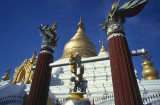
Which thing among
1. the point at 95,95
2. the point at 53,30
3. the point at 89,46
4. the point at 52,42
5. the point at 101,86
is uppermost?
the point at 89,46

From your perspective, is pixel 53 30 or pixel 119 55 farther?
pixel 53 30

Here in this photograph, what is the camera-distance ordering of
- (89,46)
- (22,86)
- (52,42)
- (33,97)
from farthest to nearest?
1. (89,46)
2. (22,86)
3. (52,42)
4. (33,97)

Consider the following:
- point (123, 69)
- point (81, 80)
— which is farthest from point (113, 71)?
point (81, 80)

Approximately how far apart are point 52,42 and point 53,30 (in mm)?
615

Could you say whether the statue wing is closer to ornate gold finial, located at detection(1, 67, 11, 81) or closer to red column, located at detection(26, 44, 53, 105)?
red column, located at detection(26, 44, 53, 105)

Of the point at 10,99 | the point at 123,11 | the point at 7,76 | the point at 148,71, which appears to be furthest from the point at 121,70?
the point at 7,76

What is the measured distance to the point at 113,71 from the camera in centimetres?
340

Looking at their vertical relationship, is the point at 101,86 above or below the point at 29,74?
below

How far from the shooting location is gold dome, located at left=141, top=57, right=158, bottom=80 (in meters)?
16.6

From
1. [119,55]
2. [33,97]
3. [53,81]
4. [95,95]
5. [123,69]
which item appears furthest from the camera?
[53,81]

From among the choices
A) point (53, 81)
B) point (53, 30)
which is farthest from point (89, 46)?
point (53, 30)

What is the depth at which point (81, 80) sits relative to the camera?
113 inches

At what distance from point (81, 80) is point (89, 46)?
22.0 metres

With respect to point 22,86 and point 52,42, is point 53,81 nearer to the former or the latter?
point 22,86
